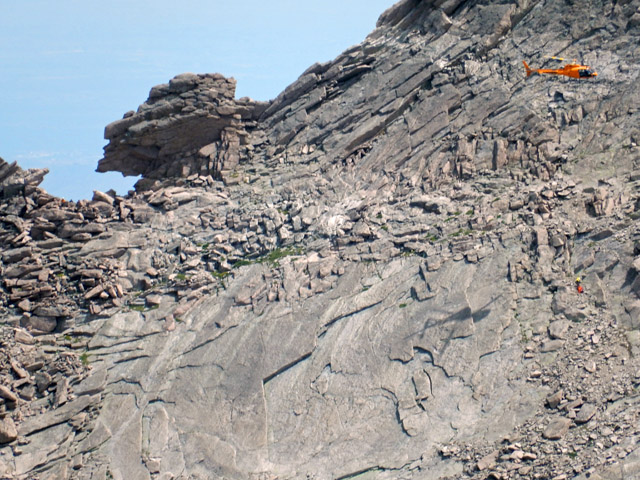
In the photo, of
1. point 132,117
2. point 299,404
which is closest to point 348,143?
point 132,117

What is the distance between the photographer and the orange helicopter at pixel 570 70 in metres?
35.4

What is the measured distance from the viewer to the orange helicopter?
116 feet


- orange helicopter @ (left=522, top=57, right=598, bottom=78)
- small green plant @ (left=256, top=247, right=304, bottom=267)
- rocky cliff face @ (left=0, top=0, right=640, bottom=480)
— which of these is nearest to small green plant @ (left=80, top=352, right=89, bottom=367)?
rocky cliff face @ (left=0, top=0, right=640, bottom=480)

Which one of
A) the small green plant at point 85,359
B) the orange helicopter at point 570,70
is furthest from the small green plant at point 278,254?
the orange helicopter at point 570,70

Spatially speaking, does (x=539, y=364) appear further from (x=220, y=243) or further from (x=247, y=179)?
(x=247, y=179)

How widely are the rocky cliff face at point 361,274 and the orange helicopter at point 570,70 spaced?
403mm

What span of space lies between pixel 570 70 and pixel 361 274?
12.2 meters

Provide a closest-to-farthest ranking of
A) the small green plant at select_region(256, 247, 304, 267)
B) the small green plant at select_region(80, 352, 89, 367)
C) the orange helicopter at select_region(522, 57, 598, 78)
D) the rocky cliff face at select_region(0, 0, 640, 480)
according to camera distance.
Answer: the rocky cliff face at select_region(0, 0, 640, 480)
the small green plant at select_region(80, 352, 89, 367)
the small green plant at select_region(256, 247, 304, 267)
the orange helicopter at select_region(522, 57, 598, 78)

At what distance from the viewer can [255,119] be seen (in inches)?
1634

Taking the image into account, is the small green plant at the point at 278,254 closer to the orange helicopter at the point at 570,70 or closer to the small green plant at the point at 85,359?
the small green plant at the point at 85,359

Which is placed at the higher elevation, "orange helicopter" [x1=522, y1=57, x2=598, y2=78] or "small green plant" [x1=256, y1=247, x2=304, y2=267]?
"orange helicopter" [x1=522, y1=57, x2=598, y2=78]

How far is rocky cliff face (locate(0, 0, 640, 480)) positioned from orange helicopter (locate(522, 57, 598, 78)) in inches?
15.9

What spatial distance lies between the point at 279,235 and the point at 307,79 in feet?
29.5

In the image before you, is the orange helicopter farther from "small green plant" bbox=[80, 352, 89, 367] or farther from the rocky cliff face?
"small green plant" bbox=[80, 352, 89, 367]
